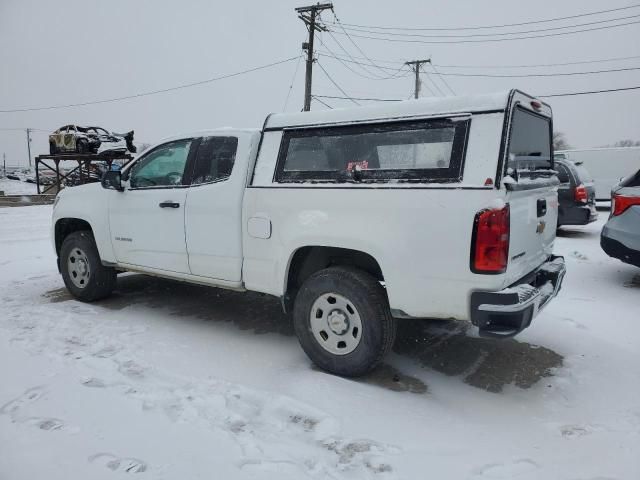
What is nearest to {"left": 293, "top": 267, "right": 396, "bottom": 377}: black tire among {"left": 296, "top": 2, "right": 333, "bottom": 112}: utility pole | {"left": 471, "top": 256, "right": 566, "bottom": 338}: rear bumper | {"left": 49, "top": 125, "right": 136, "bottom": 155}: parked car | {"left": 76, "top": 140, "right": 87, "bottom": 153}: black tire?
{"left": 471, "top": 256, "right": 566, "bottom": 338}: rear bumper

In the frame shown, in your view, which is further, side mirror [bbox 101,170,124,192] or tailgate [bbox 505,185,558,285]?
side mirror [bbox 101,170,124,192]

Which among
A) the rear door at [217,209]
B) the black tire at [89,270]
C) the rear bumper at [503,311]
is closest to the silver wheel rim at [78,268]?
the black tire at [89,270]

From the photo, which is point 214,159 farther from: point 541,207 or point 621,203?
point 621,203

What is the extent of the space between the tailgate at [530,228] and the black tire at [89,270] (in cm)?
432

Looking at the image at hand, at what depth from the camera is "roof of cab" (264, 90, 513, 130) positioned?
2.99 m

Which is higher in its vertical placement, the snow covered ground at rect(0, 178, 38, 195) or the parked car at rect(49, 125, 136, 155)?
the parked car at rect(49, 125, 136, 155)

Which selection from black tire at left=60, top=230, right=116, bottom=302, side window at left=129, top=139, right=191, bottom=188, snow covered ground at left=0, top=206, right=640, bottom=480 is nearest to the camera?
snow covered ground at left=0, top=206, right=640, bottom=480

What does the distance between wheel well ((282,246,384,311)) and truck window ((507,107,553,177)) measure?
123 cm

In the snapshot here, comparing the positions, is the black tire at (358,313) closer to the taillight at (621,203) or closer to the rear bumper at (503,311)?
the rear bumper at (503,311)

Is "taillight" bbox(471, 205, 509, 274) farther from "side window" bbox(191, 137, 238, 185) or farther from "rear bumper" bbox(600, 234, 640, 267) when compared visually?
"rear bumper" bbox(600, 234, 640, 267)

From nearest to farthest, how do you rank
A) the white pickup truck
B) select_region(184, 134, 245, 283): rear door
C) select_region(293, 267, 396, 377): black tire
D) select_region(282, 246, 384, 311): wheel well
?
the white pickup truck < select_region(293, 267, 396, 377): black tire < select_region(282, 246, 384, 311): wheel well < select_region(184, 134, 245, 283): rear door

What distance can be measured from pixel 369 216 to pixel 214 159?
1.80 meters

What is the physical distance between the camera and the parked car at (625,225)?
18.7ft

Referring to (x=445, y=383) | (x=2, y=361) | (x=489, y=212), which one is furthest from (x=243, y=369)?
(x=489, y=212)
